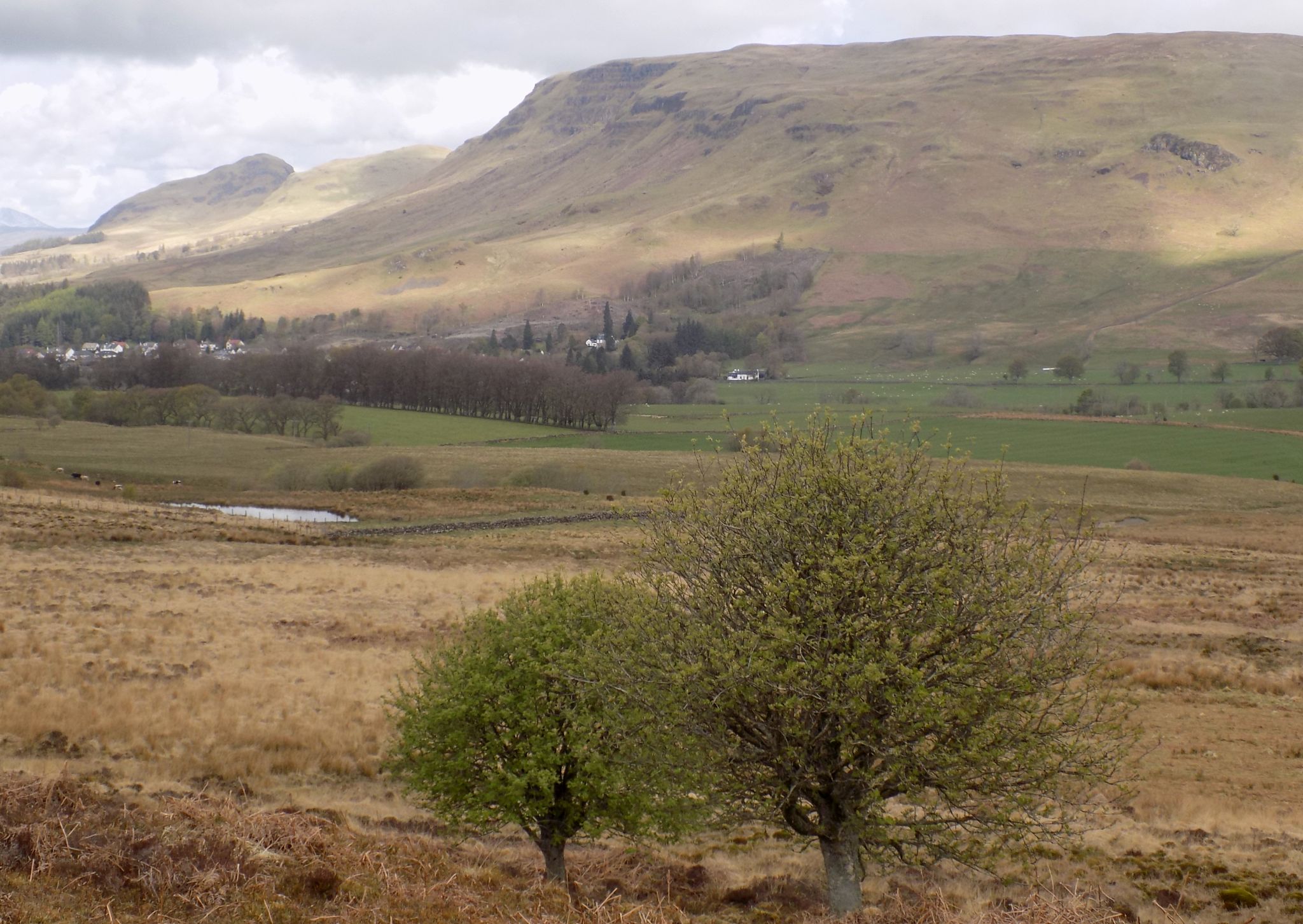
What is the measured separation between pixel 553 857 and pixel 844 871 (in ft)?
15.9

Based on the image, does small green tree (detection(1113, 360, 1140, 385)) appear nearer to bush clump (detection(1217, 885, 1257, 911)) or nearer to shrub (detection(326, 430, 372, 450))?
shrub (detection(326, 430, 372, 450))

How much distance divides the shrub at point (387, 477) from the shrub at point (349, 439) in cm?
2304

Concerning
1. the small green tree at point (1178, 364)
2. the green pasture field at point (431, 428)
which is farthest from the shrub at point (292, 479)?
the small green tree at point (1178, 364)

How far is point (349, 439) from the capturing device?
386ft

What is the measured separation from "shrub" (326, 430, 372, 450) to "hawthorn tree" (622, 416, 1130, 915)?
10469 centimetres

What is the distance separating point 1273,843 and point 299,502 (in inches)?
2983

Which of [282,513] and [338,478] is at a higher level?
[338,478]

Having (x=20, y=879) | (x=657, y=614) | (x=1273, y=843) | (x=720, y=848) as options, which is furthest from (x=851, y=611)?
(x=1273, y=843)

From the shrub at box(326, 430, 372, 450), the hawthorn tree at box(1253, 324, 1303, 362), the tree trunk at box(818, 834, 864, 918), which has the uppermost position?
the hawthorn tree at box(1253, 324, 1303, 362)

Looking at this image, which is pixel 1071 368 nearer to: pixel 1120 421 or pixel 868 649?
pixel 1120 421

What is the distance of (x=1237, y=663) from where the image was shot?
3647cm

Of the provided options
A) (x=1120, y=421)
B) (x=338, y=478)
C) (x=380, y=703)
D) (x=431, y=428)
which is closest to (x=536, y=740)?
(x=380, y=703)

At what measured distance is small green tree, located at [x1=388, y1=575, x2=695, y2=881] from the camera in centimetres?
1594

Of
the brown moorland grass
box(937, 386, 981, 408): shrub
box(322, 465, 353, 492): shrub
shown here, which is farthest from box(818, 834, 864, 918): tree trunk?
box(937, 386, 981, 408): shrub
